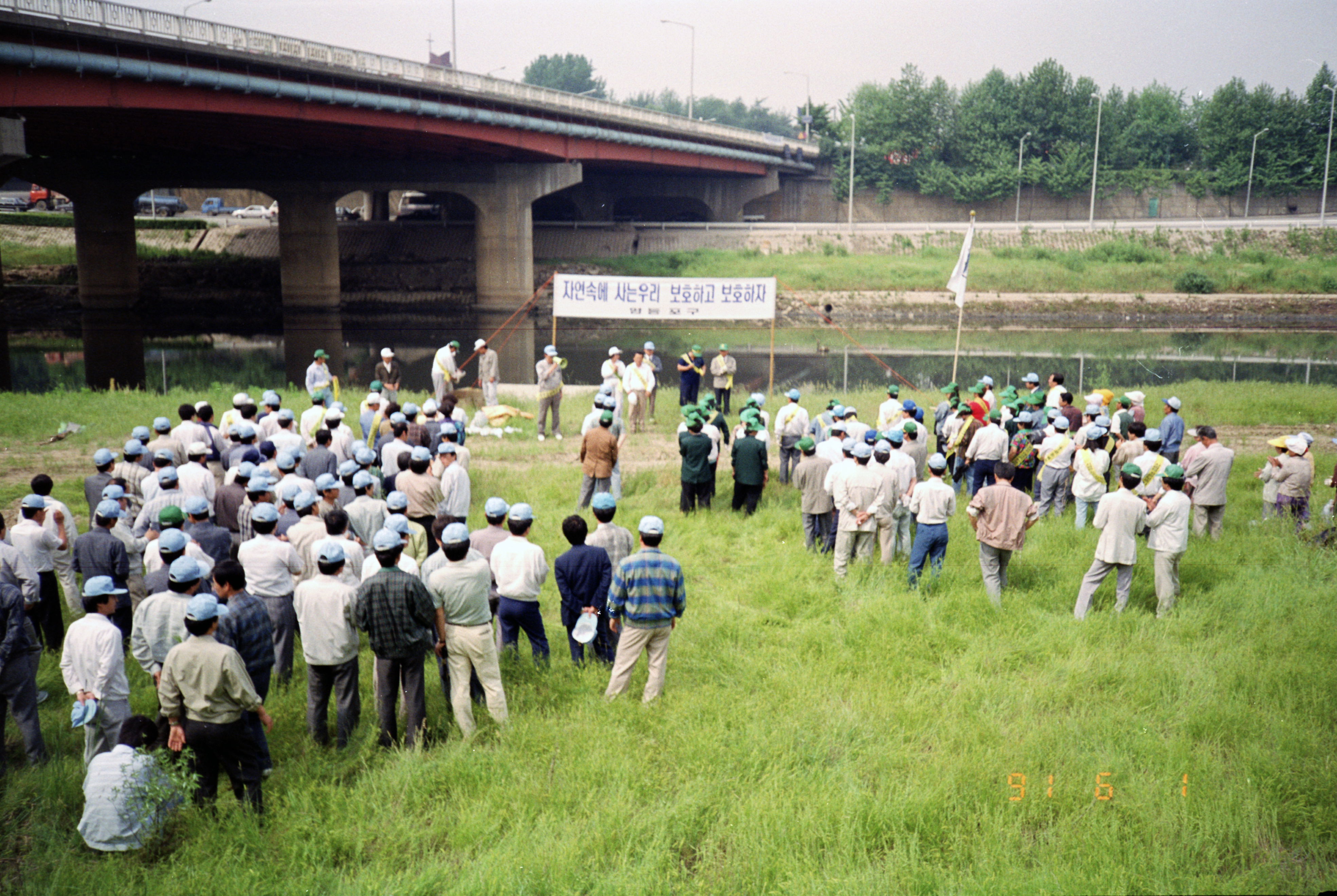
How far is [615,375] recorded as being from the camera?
19594 millimetres

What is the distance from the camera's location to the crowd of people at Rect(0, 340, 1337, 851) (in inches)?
276

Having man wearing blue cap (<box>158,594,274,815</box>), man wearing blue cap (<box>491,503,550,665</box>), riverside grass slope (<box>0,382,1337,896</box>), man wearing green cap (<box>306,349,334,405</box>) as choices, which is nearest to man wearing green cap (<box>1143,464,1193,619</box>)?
riverside grass slope (<box>0,382,1337,896</box>)

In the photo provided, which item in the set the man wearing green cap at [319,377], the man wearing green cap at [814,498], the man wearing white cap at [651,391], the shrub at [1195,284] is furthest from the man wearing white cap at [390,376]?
the shrub at [1195,284]

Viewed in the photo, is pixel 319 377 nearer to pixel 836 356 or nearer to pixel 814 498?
pixel 814 498

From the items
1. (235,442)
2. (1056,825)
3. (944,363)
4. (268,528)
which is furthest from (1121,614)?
(944,363)

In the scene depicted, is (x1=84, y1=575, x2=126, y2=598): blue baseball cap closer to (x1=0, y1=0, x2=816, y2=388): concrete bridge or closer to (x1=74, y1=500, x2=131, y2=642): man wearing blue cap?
(x1=74, y1=500, x2=131, y2=642): man wearing blue cap

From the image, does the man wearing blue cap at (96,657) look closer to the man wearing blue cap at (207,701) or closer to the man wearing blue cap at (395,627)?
the man wearing blue cap at (207,701)

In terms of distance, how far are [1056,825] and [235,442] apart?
9973 millimetres

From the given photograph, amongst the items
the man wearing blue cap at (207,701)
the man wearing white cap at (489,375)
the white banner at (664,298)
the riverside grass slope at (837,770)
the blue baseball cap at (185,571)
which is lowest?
the riverside grass slope at (837,770)

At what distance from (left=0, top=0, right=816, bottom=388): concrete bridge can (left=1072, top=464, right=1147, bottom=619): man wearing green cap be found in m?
24.9

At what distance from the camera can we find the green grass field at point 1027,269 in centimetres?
5138

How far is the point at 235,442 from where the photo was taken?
1213 centimetres

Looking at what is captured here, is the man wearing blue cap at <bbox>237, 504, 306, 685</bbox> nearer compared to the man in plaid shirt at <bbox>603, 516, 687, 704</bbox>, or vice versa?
the man in plaid shirt at <bbox>603, 516, 687, 704</bbox>

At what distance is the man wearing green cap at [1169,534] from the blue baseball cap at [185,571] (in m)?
8.89
